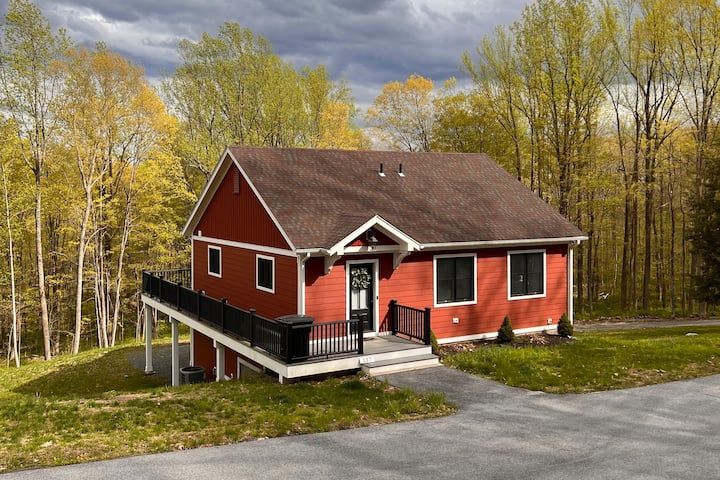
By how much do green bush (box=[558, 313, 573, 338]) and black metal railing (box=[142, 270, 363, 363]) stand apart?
8.18m

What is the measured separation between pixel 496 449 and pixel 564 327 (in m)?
10.9

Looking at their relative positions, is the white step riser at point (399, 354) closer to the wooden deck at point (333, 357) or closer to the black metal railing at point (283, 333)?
the wooden deck at point (333, 357)

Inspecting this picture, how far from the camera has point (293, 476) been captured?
842 cm

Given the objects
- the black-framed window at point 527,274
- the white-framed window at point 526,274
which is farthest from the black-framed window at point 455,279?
the black-framed window at point 527,274

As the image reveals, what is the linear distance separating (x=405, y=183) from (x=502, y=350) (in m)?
6.83

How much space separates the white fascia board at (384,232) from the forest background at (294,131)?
54.5ft

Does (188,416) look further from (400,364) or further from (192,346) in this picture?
(192,346)

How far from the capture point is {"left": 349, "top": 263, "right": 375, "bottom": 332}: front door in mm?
16438

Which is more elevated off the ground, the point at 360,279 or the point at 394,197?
the point at 394,197

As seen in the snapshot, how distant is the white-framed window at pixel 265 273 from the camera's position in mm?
16969

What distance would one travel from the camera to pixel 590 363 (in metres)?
15.6

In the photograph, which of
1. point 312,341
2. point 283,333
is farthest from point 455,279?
point 283,333

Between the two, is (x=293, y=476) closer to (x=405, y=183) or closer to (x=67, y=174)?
(x=405, y=183)

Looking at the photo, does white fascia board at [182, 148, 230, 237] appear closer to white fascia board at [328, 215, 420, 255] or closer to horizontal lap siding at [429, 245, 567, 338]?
white fascia board at [328, 215, 420, 255]
